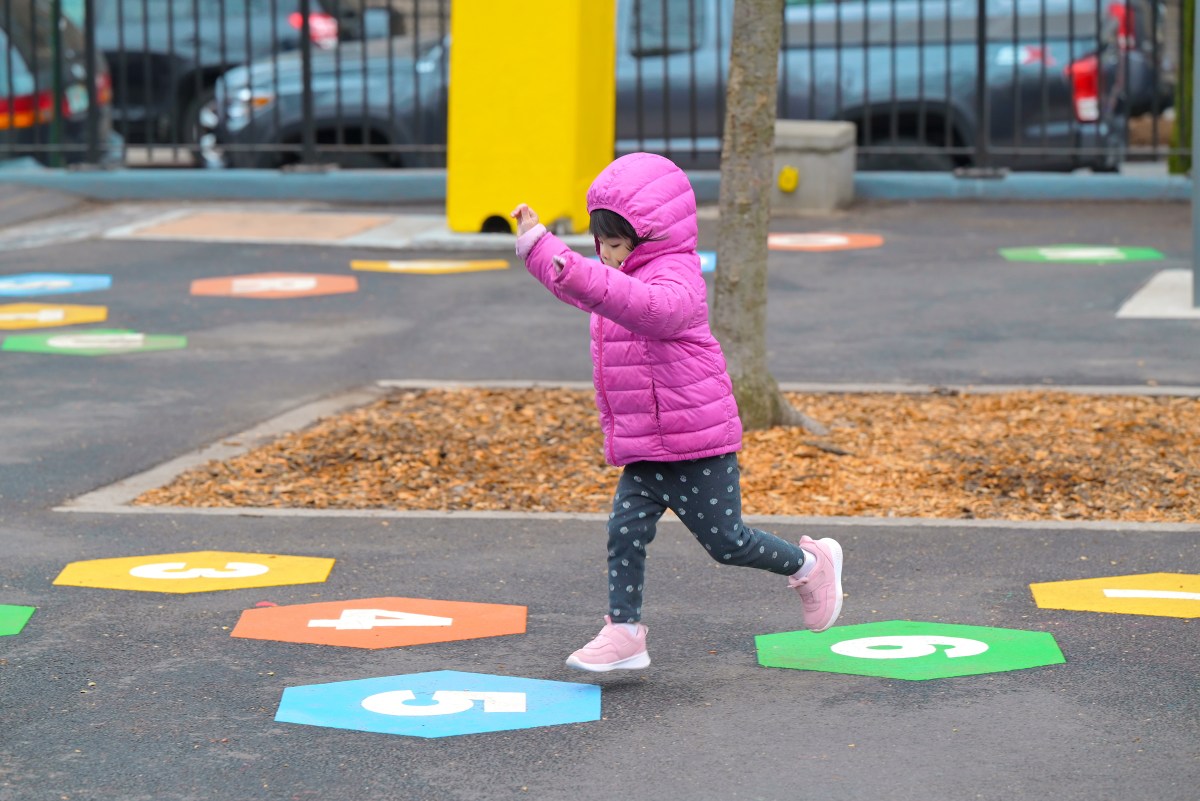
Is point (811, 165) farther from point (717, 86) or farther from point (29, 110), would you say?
point (29, 110)

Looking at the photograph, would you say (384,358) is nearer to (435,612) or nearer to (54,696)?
(435,612)

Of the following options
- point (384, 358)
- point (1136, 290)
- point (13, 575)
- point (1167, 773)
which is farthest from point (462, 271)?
point (1167, 773)

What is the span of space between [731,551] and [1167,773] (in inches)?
50.6

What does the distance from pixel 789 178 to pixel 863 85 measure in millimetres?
1473

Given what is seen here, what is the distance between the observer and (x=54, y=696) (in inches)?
186

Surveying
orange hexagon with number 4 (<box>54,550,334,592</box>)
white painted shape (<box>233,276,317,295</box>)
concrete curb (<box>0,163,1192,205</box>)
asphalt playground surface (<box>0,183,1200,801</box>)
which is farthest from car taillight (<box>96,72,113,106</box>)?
orange hexagon with number 4 (<box>54,550,334,592</box>)

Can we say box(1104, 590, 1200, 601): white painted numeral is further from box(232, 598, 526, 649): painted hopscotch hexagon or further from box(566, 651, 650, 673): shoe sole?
box(232, 598, 526, 649): painted hopscotch hexagon

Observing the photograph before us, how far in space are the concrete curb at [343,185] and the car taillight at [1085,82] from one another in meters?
0.63

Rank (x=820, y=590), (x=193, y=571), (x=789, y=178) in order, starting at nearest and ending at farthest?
(x=820, y=590), (x=193, y=571), (x=789, y=178)

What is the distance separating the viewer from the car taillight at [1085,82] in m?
15.4

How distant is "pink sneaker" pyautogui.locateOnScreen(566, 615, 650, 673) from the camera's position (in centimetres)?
483

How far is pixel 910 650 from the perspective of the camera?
16.8ft

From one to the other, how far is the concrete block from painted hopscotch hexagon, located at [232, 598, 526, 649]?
965 centimetres

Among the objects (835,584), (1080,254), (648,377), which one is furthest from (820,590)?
(1080,254)
